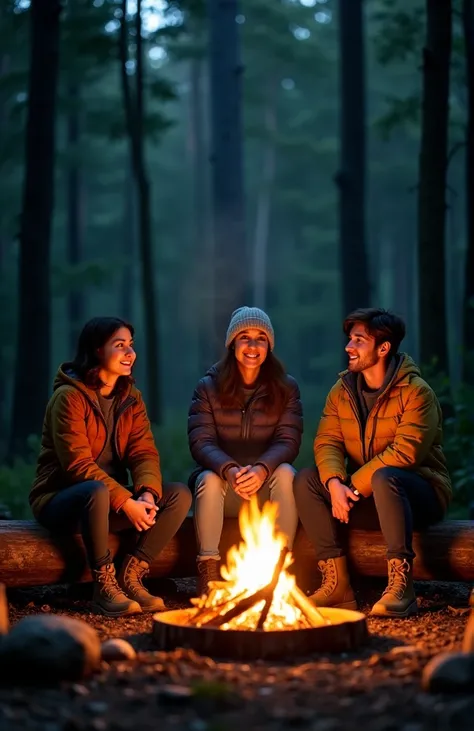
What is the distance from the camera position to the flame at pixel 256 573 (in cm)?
530

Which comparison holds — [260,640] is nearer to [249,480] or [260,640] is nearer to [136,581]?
[249,480]

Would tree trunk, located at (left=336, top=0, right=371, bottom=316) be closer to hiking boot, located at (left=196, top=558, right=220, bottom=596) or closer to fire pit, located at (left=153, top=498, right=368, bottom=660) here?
hiking boot, located at (left=196, top=558, right=220, bottom=596)

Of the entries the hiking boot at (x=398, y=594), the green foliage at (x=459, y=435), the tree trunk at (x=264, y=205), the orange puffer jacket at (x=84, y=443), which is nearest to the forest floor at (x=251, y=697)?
the hiking boot at (x=398, y=594)

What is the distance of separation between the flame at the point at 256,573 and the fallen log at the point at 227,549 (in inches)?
11.8

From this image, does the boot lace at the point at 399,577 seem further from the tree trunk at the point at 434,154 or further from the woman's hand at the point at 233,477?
the tree trunk at the point at 434,154

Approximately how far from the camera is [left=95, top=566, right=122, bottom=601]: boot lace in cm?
631

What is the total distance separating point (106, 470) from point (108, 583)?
0.82m

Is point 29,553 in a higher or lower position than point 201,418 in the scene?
lower

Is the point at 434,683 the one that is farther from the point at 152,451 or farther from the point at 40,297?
the point at 40,297

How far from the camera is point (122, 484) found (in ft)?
22.8

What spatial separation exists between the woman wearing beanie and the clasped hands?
37mm

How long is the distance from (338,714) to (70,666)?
1.19 metres

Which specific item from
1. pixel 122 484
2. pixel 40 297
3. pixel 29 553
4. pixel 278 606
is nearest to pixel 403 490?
pixel 278 606

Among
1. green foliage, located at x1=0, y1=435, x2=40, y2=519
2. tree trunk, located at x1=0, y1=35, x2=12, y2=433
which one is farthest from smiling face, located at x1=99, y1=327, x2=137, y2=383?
tree trunk, located at x1=0, y1=35, x2=12, y2=433
